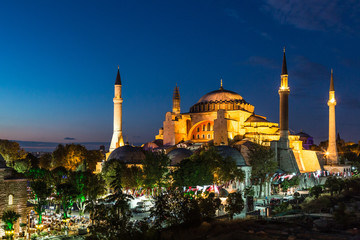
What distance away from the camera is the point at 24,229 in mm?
19922

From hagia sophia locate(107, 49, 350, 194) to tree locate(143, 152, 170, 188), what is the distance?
6886mm

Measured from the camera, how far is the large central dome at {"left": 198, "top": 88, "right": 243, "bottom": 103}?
170 feet

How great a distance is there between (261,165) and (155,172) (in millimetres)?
11469

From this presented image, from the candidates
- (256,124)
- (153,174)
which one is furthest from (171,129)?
(153,174)

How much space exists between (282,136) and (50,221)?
27923mm

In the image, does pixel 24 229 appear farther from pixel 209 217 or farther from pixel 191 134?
pixel 191 134

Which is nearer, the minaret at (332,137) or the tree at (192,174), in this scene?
the tree at (192,174)

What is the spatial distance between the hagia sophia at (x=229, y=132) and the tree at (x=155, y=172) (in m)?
6.89

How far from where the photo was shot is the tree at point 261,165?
116ft

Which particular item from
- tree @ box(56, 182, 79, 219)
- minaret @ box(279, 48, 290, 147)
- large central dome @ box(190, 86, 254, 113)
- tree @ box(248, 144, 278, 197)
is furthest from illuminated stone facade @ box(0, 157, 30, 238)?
large central dome @ box(190, 86, 254, 113)

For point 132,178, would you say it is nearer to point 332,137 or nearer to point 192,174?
point 192,174

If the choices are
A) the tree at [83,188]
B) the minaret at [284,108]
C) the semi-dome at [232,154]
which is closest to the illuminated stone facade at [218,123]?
the minaret at [284,108]

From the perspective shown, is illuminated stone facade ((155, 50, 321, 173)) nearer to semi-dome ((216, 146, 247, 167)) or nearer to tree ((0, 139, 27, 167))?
semi-dome ((216, 146, 247, 167))

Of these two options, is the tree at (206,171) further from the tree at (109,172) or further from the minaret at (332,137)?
the minaret at (332,137)
